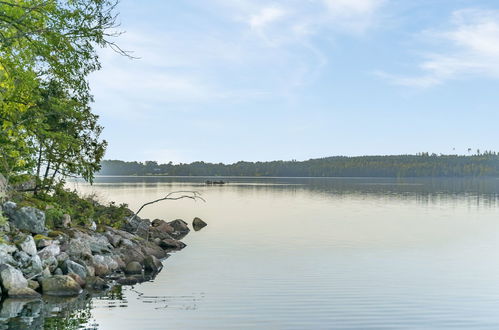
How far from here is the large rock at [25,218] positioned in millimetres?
25748

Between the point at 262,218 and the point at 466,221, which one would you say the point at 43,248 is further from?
the point at 466,221

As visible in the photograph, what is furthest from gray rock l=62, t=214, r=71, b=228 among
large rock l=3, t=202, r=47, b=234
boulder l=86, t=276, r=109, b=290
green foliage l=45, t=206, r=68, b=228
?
boulder l=86, t=276, r=109, b=290

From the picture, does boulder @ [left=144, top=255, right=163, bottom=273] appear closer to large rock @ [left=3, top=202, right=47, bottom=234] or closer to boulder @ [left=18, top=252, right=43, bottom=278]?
large rock @ [left=3, top=202, right=47, bottom=234]

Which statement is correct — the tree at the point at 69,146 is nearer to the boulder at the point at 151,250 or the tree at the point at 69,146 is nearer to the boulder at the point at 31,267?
the boulder at the point at 151,250

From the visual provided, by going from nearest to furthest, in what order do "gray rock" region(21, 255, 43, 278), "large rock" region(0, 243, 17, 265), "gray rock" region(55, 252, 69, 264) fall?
"large rock" region(0, 243, 17, 265)
"gray rock" region(21, 255, 43, 278)
"gray rock" region(55, 252, 69, 264)

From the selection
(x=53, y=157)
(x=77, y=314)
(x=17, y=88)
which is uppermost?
(x=17, y=88)

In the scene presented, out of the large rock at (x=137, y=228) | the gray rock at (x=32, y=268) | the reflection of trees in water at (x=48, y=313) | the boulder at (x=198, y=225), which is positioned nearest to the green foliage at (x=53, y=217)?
the gray rock at (x=32, y=268)

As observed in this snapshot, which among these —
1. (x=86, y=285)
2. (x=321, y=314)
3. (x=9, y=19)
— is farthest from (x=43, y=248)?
(x=321, y=314)

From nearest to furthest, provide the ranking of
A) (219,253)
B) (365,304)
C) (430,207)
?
(365,304) → (219,253) → (430,207)

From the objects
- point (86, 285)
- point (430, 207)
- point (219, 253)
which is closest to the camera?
point (86, 285)

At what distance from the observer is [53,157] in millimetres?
35906

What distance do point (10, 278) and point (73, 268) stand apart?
337 cm

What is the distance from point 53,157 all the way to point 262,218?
28.3 metres

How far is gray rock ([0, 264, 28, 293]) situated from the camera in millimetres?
20703
